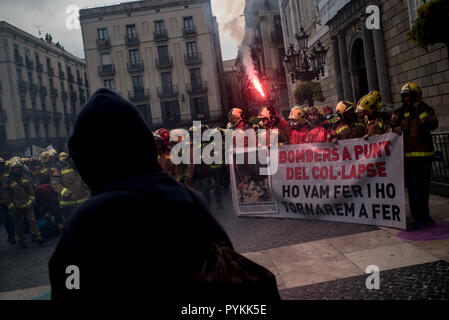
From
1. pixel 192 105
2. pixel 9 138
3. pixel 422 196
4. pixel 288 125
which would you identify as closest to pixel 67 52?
pixel 9 138

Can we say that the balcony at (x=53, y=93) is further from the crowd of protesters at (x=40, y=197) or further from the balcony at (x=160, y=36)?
the crowd of protesters at (x=40, y=197)

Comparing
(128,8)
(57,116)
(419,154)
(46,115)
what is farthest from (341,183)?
(57,116)

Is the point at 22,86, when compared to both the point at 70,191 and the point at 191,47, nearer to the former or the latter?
the point at 191,47

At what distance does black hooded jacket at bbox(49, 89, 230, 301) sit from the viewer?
3.72ft

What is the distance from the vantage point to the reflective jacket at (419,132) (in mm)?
5121

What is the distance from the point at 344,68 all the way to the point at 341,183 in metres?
11.1

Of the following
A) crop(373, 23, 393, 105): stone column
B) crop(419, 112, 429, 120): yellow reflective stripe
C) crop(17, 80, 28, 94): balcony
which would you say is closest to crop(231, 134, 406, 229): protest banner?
crop(419, 112, 429, 120): yellow reflective stripe

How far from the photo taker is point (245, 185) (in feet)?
23.4

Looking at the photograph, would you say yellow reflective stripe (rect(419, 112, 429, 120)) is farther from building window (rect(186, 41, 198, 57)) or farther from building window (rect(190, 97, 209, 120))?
building window (rect(186, 41, 198, 57))

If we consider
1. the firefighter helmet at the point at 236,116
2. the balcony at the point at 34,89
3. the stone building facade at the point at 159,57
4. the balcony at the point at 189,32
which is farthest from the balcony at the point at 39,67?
the firefighter helmet at the point at 236,116

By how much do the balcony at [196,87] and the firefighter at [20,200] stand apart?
3530 cm

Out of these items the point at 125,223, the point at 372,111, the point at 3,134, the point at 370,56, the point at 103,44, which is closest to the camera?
the point at 125,223

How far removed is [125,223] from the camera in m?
1.17
